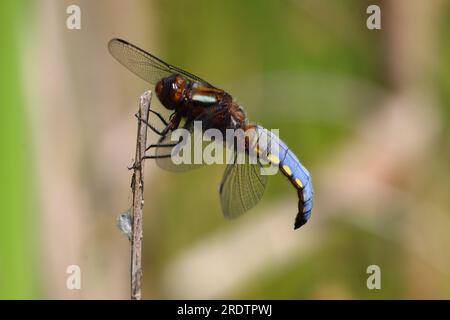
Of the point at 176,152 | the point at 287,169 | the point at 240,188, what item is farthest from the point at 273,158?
the point at 176,152

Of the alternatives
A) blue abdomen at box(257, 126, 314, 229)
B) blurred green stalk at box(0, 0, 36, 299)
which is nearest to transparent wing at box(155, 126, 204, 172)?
blue abdomen at box(257, 126, 314, 229)

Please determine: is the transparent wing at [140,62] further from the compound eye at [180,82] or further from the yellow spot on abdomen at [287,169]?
the yellow spot on abdomen at [287,169]

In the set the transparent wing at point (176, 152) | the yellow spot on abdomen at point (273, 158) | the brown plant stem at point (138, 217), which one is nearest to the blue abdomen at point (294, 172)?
the yellow spot on abdomen at point (273, 158)

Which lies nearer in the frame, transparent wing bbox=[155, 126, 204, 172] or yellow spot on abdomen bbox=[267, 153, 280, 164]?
transparent wing bbox=[155, 126, 204, 172]

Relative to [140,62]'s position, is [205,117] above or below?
below

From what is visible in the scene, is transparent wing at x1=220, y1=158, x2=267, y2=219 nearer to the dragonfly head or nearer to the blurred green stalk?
the dragonfly head

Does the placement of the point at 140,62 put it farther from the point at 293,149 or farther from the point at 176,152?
the point at 293,149

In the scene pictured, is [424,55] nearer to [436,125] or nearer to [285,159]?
[436,125]
